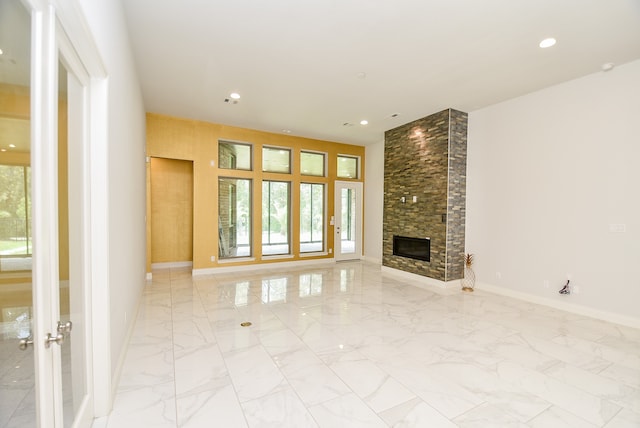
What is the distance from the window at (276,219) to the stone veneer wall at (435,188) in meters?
2.84

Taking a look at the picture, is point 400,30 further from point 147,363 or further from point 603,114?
point 147,363

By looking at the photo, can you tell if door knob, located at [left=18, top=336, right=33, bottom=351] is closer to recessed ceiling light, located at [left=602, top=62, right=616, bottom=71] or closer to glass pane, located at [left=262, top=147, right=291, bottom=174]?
recessed ceiling light, located at [left=602, top=62, right=616, bottom=71]

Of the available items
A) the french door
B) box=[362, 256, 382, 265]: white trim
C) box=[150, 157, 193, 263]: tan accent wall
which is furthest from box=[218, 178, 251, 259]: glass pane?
the french door

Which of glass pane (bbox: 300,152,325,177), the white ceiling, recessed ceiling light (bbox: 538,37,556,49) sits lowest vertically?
glass pane (bbox: 300,152,325,177)

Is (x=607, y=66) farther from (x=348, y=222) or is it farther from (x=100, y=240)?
(x=348, y=222)

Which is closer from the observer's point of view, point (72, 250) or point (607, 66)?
point (72, 250)

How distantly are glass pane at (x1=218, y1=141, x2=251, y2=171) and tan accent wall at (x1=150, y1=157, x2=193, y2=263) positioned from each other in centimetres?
86

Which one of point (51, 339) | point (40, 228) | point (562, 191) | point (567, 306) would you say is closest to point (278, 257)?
point (567, 306)

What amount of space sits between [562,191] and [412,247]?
2.71 metres

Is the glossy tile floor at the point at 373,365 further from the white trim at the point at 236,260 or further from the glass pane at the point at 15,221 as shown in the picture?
the white trim at the point at 236,260

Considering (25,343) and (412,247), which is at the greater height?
(25,343)

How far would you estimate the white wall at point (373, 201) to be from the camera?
26.6 feet

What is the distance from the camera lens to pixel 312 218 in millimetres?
8156

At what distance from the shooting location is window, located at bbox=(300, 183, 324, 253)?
26.3 feet
